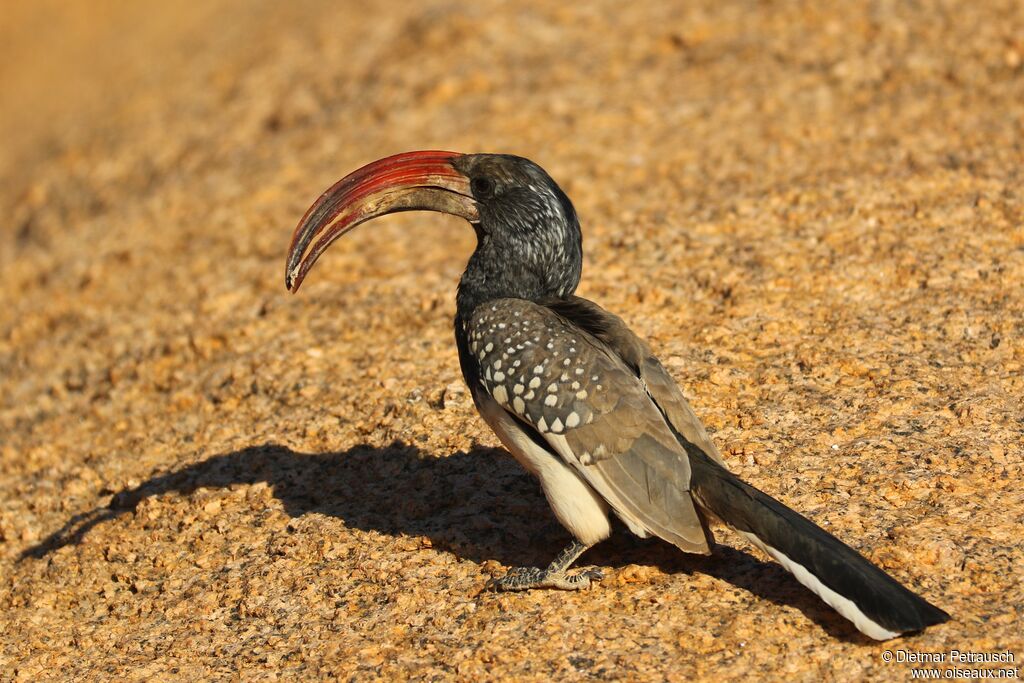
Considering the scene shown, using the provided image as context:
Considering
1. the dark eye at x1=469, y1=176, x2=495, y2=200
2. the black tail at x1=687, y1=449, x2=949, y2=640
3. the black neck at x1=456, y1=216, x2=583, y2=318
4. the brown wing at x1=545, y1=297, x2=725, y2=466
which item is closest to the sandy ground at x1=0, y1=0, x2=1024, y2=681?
the black tail at x1=687, y1=449, x2=949, y2=640

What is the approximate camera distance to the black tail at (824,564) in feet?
14.6

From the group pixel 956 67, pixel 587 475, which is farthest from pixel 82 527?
pixel 956 67

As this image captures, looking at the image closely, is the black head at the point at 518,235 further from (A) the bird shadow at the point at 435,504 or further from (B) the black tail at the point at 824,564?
(B) the black tail at the point at 824,564

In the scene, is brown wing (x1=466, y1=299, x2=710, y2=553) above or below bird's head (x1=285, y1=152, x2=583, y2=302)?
below

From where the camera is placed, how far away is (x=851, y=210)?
8.41 meters

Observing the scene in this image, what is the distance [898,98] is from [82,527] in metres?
7.20

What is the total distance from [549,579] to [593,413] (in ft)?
2.51

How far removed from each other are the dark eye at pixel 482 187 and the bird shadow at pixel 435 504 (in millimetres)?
1467

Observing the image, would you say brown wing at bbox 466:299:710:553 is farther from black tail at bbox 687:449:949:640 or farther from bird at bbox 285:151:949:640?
black tail at bbox 687:449:949:640

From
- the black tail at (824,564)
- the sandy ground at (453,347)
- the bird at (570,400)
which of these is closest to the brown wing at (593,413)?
the bird at (570,400)

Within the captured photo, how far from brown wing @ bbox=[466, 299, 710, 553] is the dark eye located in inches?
27.3

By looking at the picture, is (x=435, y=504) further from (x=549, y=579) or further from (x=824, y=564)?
(x=824, y=564)

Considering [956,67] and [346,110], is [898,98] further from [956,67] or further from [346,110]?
[346,110]

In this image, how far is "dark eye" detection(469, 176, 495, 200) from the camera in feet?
19.4
